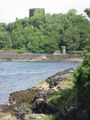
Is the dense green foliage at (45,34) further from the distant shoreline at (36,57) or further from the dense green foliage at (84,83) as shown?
the dense green foliage at (84,83)

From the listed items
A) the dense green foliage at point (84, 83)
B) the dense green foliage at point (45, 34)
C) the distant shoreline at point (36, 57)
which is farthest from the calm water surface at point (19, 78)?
the dense green foliage at point (45, 34)

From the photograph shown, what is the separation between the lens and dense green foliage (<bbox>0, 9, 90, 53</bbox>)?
559 feet

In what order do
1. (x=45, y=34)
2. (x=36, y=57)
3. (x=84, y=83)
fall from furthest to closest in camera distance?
(x=45, y=34) → (x=36, y=57) → (x=84, y=83)

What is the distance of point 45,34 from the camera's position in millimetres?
187625

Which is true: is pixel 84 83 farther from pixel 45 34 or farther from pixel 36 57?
pixel 45 34

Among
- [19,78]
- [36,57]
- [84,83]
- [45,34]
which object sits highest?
[84,83]

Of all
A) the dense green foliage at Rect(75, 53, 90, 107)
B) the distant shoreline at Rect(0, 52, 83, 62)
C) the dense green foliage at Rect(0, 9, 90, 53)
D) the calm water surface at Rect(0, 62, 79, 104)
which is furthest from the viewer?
the dense green foliage at Rect(0, 9, 90, 53)

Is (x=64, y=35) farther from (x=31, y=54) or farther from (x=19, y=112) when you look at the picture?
(x=19, y=112)

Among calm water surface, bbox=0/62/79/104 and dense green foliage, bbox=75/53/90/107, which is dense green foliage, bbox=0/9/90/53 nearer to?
calm water surface, bbox=0/62/79/104

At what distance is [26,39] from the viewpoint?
184 m

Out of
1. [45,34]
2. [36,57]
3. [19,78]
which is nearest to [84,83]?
[19,78]

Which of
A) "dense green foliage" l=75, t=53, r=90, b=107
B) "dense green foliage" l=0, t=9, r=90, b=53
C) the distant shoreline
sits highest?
"dense green foliage" l=75, t=53, r=90, b=107

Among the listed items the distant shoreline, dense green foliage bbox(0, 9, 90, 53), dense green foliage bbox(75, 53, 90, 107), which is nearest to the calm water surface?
dense green foliage bbox(75, 53, 90, 107)

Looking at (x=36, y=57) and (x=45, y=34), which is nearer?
(x=36, y=57)
